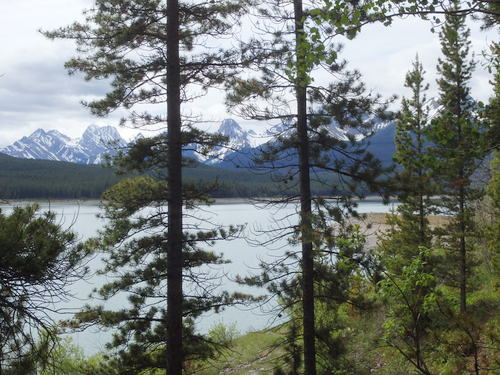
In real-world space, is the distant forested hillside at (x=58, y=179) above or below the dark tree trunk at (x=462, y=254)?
above

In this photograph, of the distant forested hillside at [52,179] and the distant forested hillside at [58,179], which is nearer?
the distant forested hillside at [58,179]

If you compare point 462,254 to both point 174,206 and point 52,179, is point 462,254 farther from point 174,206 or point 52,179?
point 52,179

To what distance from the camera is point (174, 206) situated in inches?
384

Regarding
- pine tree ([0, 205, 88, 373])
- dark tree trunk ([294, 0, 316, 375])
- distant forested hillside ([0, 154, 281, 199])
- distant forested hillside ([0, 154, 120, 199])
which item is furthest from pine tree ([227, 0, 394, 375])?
distant forested hillside ([0, 154, 120, 199])

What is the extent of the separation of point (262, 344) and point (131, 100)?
13894 mm

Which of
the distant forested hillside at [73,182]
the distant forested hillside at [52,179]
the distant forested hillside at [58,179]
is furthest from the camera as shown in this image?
the distant forested hillside at [52,179]

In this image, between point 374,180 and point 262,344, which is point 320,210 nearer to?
point 374,180

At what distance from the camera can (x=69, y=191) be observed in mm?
101312

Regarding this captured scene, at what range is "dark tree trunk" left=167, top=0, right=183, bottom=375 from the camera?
9.73 metres

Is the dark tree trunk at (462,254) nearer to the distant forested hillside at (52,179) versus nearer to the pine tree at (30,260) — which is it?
the pine tree at (30,260)

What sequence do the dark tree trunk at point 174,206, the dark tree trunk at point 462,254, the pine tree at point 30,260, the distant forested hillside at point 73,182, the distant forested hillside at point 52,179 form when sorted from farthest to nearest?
the distant forested hillside at point 52,179
the dark tree trunk at point 462,254
the distant forested hillside at point 73,182
the dark tree trunk at point 174,206
the pine tree at point 30,260

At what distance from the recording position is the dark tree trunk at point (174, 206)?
9.73 metres

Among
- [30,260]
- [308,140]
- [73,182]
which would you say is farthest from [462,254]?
[73,182]

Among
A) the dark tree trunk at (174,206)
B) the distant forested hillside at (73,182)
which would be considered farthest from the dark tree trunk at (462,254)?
the dark tree trunk at (174,206)
